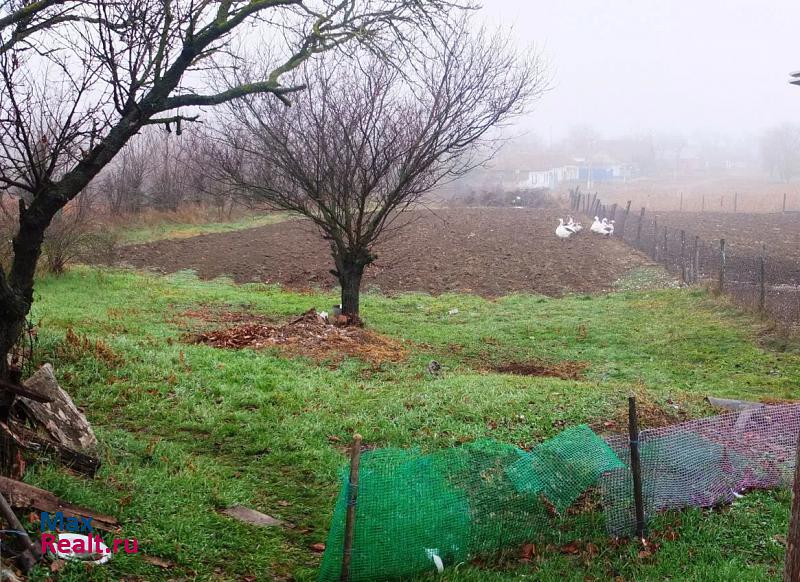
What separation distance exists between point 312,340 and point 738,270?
13.7 meters

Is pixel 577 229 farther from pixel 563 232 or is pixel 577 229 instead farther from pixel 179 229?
pixel 179 229

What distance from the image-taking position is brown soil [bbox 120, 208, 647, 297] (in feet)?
71.6

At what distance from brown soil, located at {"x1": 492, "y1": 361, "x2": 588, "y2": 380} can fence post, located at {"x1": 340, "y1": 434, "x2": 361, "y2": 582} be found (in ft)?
22.3

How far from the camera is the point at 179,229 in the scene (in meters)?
33.3

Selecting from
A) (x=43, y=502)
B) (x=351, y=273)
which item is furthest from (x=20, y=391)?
(x=351, y=273)

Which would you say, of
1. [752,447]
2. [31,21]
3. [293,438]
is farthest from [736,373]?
[31,21]

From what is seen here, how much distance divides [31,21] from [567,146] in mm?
160760

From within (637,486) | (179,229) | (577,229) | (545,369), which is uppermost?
(577,229)

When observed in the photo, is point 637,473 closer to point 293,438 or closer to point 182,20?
point 293,438

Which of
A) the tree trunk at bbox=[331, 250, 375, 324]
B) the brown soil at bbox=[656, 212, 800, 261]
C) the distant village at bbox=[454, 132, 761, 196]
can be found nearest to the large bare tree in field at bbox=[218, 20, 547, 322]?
the tree trunk at bbox=[331, 250, 375, 324]

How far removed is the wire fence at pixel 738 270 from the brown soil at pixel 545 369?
14.5 feet

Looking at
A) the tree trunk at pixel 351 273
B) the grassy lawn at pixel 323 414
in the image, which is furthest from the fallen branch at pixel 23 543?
the tree trunk at pixel 351 273

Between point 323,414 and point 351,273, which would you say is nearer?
point 323,414

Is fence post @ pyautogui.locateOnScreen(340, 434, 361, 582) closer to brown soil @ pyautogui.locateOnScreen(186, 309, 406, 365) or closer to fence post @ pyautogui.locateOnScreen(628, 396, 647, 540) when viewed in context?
fence post @ pyautogui.locateOnScreen(628, 396, 647, 540)
